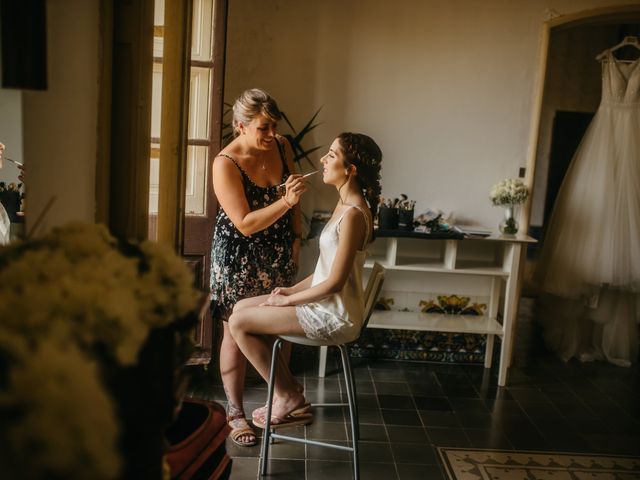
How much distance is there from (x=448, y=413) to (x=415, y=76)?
2118mm

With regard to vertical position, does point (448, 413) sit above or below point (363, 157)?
below

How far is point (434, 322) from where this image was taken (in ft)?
13.5

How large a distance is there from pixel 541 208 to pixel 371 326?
5.62 meters

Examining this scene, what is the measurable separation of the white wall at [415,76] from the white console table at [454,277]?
28 centimetres

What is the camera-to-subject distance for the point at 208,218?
353 cm

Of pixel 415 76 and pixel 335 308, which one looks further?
pixel 415 76

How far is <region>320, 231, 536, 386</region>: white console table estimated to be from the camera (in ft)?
13.0

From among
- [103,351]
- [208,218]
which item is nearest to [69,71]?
[103,351]

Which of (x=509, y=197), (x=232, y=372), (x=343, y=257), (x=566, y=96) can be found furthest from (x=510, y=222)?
(x=566, y=96)

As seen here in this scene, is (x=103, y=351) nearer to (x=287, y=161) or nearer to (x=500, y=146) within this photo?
(x=287, y=161)

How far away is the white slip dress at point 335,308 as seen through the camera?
270 cm

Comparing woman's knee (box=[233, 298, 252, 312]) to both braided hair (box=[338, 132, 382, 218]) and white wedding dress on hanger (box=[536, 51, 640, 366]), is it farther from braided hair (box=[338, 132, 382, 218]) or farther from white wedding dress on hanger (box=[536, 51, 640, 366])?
white wedding dress on hanger (box=[536, 51, 640, 366])

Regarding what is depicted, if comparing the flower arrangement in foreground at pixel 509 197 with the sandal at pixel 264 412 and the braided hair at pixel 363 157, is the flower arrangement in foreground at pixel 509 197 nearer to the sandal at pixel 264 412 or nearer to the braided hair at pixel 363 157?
the braided hair at pixel 363 157

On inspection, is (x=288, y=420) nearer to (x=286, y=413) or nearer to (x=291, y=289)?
(x=286, y=413)
